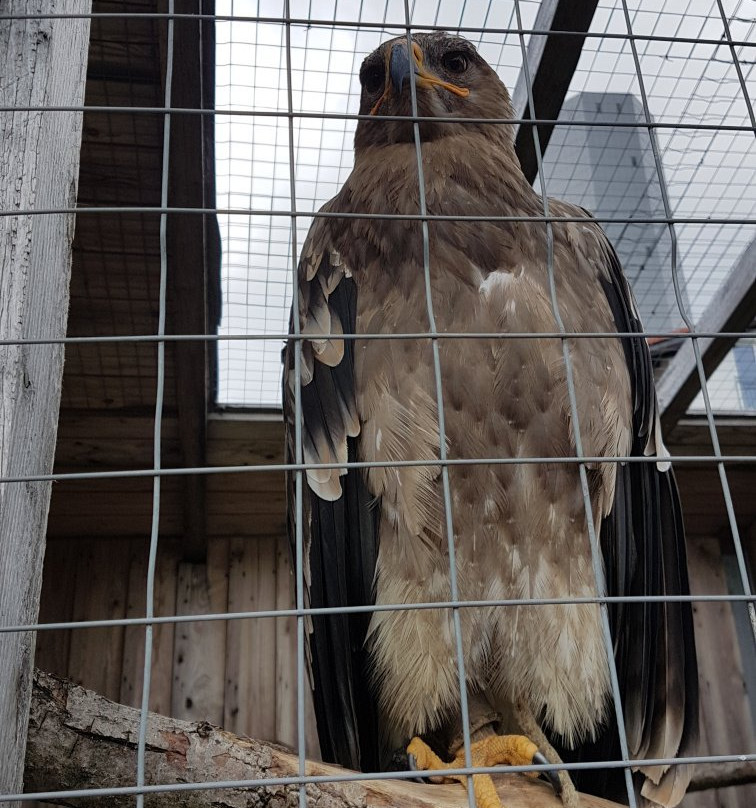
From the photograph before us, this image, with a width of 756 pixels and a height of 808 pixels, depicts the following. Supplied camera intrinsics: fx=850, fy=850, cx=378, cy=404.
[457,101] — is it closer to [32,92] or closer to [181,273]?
[181,273]

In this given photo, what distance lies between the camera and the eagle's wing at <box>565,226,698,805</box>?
216cm

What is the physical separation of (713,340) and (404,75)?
1.65 m

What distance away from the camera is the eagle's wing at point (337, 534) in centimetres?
223

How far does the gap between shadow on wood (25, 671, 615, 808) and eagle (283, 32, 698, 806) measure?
49cm

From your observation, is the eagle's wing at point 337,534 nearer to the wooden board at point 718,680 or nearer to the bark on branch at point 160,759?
the bark on branch at point 160,759

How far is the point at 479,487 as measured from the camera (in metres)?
2.08

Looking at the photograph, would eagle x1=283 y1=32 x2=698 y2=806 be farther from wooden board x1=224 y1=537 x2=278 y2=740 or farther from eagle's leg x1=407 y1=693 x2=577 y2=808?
wooden board x1=224 y1=537 x2=278 y2=740

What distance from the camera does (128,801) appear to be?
1.62 meters

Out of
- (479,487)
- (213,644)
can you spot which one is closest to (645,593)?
(479,487)

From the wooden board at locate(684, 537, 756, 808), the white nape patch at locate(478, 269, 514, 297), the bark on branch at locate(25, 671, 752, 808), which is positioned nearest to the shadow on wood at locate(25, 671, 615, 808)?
the bark on branch at locate(25, 671, 752, 808)

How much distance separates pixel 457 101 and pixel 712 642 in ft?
9.55

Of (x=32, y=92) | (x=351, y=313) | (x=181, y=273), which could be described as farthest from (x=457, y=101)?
(x=32, y=92)

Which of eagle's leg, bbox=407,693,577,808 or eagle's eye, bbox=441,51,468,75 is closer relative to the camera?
eagle's leg, bbox=407,693,577,808

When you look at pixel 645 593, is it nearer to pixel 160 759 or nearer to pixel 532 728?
pixel 532 728
